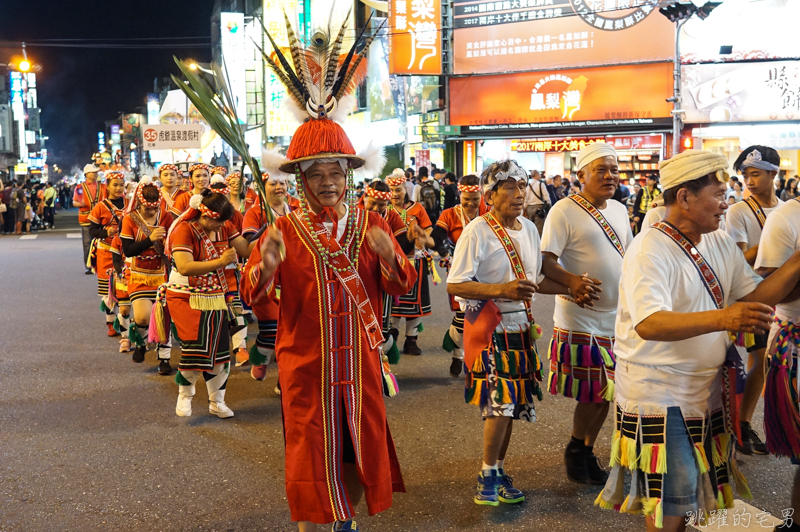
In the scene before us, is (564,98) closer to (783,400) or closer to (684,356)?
(783,400)

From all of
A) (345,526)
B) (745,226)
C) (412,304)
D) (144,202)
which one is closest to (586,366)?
(345,526)

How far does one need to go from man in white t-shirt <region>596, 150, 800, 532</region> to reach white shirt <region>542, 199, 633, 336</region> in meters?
1.35

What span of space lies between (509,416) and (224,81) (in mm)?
2395

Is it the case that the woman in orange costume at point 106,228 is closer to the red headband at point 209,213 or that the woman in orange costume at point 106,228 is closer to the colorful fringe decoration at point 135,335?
the colorful fringe decoration at point 135,335

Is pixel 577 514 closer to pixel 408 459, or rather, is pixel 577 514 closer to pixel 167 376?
pixel 408 459

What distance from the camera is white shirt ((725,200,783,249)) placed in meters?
5.85

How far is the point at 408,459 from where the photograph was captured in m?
5.23

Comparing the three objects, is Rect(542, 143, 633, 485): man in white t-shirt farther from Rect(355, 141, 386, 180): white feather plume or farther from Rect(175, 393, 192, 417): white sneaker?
Rect(175, 393, 192, 417): white sneaker

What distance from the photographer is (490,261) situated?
4363mm

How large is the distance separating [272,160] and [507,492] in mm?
2348

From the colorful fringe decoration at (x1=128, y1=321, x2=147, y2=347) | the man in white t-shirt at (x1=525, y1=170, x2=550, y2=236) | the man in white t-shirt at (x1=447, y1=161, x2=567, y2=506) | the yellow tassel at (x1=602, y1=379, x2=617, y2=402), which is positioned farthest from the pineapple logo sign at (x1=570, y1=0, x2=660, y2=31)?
the yellow tassel at (x1=602, y1=379, x2=617, y2=402)

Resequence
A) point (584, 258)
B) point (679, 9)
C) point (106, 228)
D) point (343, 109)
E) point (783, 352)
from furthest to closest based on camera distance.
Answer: point (679, 9) < point (106, 228) < point (584, 258) < point (343, 109) < point (783, 352)

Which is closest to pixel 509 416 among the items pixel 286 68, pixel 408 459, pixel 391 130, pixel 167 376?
pixel 408 459

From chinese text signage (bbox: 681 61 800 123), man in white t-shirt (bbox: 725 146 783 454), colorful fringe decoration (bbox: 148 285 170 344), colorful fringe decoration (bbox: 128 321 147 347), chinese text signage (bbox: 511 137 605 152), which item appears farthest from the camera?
chinese text signage (bbox: 511 137 605 152)
